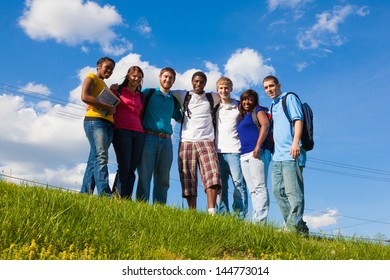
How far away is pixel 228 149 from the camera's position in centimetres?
841

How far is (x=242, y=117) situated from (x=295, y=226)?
2.56 meters

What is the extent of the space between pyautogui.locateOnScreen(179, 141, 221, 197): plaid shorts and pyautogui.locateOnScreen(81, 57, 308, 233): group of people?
17 mm

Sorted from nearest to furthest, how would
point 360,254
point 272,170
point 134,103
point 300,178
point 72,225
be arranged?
point 72,225 < point 360,254 < point 300,178 < point 272,170 < point 134,103

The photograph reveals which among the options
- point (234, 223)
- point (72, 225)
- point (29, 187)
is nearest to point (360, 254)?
point (234, 223)

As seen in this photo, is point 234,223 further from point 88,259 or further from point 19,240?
point 19,240

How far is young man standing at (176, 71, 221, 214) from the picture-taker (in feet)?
26.3

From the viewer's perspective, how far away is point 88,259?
165 inches

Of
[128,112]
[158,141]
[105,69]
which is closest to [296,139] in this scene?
[158,141]

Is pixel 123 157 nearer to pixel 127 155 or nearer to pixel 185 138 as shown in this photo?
pixel 127 155

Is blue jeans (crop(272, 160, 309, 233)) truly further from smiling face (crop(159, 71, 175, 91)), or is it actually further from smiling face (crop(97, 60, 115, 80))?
smiling face (crop(97, 60, 115, 80))

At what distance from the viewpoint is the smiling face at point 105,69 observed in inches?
316

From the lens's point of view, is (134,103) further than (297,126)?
Yes

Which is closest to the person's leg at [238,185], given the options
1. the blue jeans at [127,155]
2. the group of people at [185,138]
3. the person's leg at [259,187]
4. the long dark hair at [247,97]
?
the group of people at [185,138]

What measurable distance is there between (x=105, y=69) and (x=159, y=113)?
3.90ft
